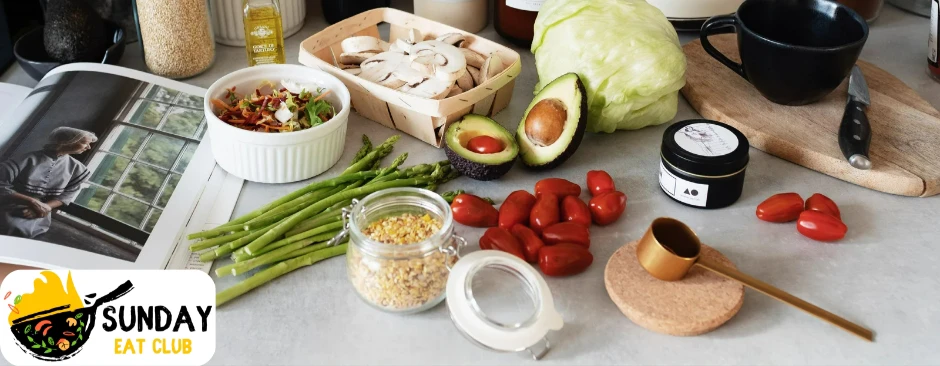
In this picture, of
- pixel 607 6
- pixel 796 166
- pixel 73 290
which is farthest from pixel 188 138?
pixel 796 166

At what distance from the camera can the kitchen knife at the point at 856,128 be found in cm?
127

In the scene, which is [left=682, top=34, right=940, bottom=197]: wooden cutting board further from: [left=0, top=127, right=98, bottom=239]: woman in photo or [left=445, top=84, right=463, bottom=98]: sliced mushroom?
[left=0, top=127, right=98, bottom=239]: woman in photo

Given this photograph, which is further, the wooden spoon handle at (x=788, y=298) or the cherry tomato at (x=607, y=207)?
the cherry tomato at (x=607, y=207)

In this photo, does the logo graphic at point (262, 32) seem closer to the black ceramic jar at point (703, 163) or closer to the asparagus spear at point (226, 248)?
the asparagus spear at point (226, 248)

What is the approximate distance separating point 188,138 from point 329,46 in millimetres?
303

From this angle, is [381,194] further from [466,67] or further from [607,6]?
[607,6]

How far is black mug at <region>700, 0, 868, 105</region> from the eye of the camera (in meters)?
1.32

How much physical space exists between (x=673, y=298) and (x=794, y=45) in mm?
535

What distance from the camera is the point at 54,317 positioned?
1031mm

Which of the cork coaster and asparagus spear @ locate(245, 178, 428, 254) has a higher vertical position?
the cork coaster

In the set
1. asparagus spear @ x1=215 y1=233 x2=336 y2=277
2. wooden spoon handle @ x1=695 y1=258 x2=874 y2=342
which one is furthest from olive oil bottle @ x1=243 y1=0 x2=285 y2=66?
wooden spoon handle @ x1=695 y1=258 x2=874 y2=342

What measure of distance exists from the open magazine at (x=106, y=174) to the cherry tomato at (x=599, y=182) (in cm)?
54

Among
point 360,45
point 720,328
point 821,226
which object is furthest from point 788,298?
point 360,45

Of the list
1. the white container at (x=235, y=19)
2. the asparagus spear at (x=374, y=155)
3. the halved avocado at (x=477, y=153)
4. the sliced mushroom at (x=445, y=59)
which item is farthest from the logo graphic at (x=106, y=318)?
the white container at (x=235, y=19)
